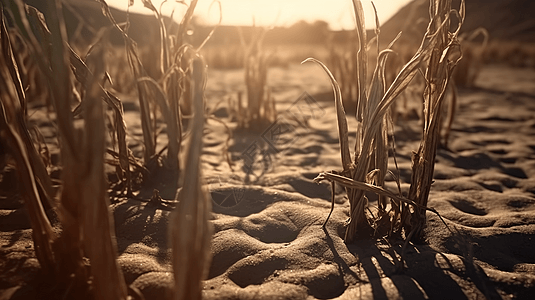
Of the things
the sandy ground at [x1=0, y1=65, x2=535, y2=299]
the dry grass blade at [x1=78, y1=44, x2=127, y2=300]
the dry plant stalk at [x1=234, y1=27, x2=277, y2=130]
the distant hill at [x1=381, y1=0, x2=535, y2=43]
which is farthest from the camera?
the distant hill at [x1=381, y1=0, x2=535, y2=43]

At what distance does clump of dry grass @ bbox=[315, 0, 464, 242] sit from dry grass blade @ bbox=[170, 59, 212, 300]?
42 centimetres

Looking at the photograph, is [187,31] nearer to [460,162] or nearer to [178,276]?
[178,276]

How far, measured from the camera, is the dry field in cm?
68

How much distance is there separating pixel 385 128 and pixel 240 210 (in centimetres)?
57

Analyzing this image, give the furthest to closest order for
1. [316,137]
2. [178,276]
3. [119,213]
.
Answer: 1. [316,137]
2. [119,213]
3. [178,276]

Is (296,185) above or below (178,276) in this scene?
below

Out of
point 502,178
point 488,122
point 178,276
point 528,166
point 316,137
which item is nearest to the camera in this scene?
point 178,276

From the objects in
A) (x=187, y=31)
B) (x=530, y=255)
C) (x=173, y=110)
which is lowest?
(x=530, y=255)

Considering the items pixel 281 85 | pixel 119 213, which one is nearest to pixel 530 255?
pixel 119 213

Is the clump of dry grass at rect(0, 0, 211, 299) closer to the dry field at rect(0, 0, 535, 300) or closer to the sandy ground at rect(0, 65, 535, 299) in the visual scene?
the dry field at rect(0, 0, 535, 300)

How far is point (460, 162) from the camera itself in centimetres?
196

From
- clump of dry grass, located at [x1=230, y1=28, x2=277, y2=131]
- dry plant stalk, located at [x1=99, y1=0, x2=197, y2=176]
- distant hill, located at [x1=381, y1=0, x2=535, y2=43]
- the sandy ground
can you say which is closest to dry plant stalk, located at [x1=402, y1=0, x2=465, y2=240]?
the sandy ground

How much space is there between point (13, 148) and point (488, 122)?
9.81 ft

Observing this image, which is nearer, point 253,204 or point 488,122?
point 253,204
